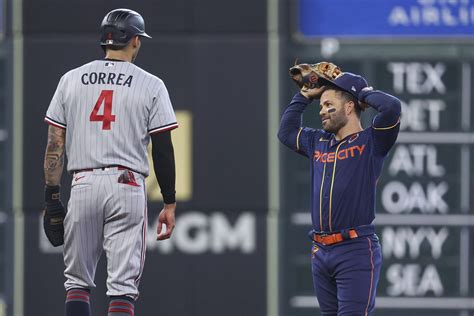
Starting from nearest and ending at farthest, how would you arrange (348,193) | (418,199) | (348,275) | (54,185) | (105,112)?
(348,275) → (348,193) → (105,112) → (54,185) → (418,199)

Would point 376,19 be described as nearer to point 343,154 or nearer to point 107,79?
point 343,154

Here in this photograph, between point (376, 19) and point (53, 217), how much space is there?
3.88 metres

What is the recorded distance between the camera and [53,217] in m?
6.48

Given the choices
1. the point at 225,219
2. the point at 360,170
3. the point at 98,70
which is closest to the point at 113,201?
the point at 98,70

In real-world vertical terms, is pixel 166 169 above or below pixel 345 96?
below

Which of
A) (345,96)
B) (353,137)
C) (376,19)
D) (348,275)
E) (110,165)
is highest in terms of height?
(376,19)

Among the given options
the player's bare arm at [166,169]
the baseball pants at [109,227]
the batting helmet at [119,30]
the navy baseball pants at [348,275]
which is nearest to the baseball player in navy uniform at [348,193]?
the navy baseball pants at [348,275]

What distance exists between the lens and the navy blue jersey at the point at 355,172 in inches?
244

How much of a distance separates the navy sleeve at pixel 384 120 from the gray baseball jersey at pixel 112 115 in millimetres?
1018

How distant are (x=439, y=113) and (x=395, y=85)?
394 millimetres

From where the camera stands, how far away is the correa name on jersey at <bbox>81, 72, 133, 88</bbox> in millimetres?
6406

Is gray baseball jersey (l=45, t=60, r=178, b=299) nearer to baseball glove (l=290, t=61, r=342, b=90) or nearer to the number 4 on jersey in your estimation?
the number 4 on jersey

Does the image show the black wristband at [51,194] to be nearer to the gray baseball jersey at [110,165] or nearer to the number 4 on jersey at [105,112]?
the gray baseball jersey at [110,165]

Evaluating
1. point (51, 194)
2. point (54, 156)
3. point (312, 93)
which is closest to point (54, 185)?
point (51, 194)
